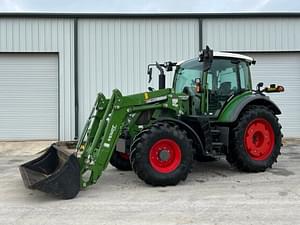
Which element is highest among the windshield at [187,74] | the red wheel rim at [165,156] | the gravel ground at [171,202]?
the windshield at [187,74]

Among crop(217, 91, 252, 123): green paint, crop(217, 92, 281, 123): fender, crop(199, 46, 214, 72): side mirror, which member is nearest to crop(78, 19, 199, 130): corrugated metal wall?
crop(217, 92, 281, 123): fender

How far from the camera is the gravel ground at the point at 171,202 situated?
5574mm

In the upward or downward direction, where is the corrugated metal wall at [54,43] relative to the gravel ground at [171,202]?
upward

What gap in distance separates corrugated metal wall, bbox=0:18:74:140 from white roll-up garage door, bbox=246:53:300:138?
22.4 feet

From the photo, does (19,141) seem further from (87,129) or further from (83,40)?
(87,129)

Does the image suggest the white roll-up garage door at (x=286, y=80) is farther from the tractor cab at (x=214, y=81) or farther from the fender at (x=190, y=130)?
the fender at (x=190, y=130)

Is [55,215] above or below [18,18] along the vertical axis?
below

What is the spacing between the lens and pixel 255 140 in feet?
28.2

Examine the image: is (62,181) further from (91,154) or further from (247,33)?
(247,33)

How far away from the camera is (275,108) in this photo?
903cm

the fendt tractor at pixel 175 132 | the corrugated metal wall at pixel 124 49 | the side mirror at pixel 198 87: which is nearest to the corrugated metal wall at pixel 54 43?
the corrugated metal wall at pixel 124 49

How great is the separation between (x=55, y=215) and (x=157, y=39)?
36.0 ft

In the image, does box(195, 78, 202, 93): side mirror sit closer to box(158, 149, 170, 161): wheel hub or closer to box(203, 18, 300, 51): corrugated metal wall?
box(158, 149, 170, 161): wheel hub

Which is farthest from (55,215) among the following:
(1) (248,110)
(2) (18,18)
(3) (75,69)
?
(2) (18,18)
